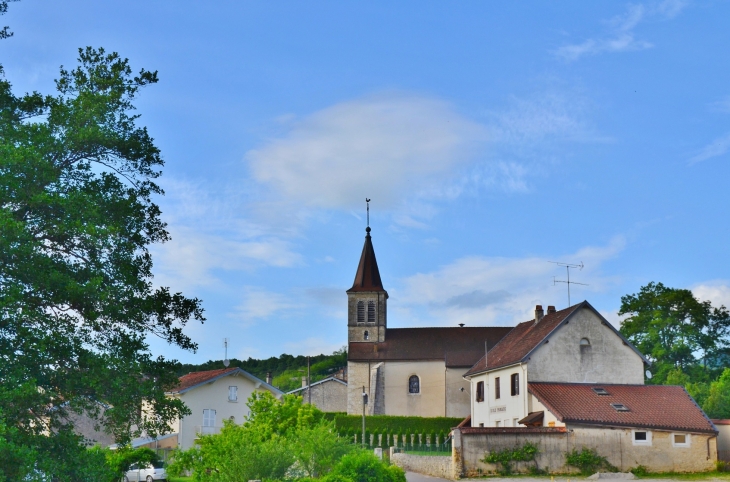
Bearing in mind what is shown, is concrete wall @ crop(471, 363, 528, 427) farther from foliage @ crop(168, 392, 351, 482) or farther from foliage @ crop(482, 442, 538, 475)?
foliage @ crop(168, 392, 351, 482)

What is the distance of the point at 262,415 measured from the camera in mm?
31141

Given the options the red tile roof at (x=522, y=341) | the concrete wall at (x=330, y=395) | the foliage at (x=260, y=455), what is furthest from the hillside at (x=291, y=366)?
the foliage at (x=260, y=455)

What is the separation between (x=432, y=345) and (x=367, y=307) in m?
6.81

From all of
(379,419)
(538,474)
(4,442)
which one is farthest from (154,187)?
(379,419)

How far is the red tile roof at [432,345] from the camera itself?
72250 mm

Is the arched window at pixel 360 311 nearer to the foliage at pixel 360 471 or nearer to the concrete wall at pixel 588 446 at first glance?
the concrete wall at pixel 588 446

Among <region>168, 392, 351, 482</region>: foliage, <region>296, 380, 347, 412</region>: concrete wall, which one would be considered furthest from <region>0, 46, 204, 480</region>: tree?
<region>296, 380, 347, 412</region>: concrete wall

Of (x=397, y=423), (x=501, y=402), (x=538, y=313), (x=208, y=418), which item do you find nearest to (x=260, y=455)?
(x=501, y=402)

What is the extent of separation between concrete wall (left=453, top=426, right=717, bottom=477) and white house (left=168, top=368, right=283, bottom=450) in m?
21.0

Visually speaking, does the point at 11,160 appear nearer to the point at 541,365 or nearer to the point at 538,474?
the point at 538,474

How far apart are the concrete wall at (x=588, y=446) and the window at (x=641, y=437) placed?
6.3 inches

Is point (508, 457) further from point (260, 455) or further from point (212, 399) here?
point (212, 399)

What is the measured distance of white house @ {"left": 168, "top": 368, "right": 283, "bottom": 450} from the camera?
51375 millimetres

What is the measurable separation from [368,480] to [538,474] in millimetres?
15098
